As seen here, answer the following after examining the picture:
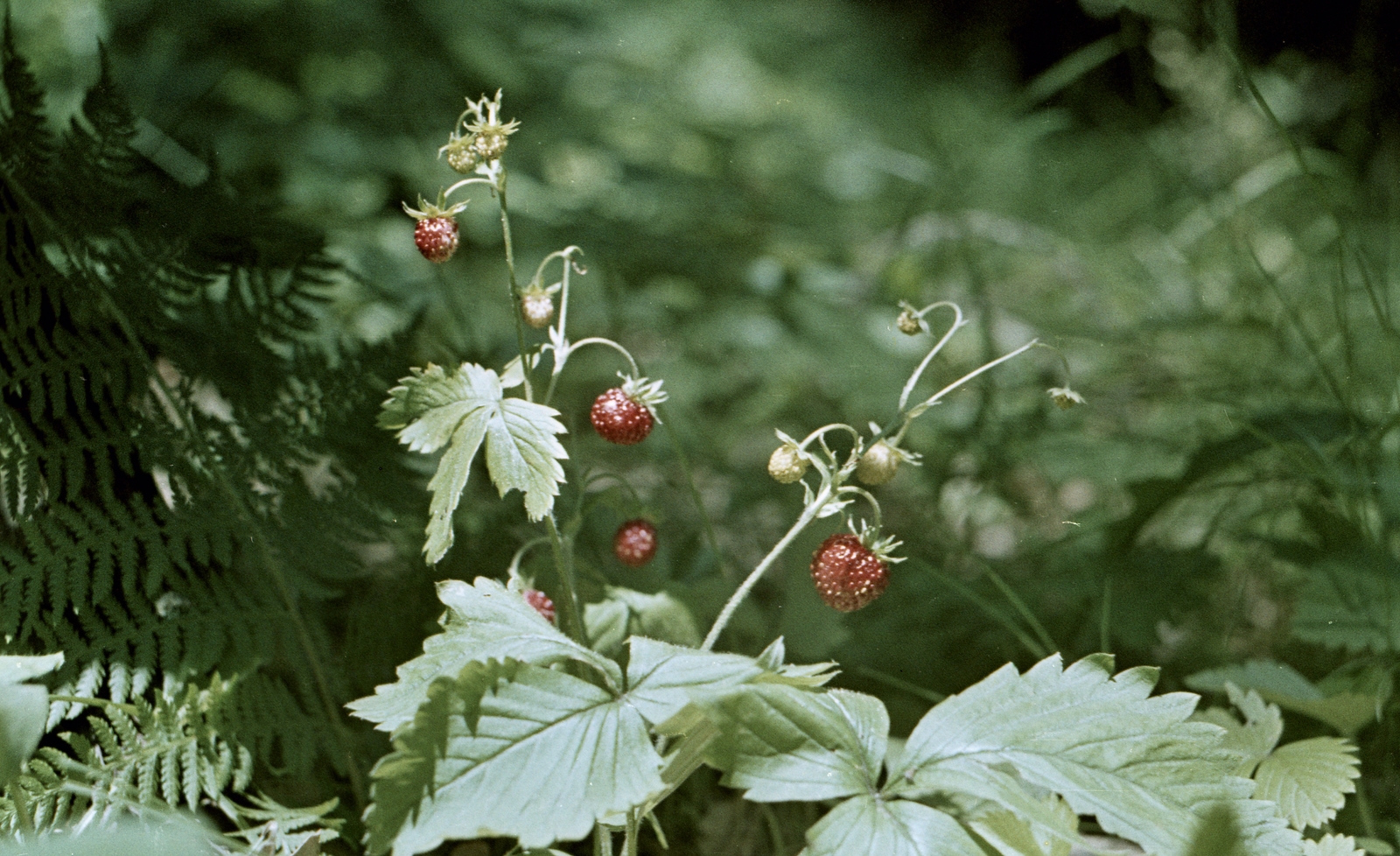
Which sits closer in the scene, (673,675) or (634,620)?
(673,675)

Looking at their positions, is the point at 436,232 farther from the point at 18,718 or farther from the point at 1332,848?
the point at 1332,848

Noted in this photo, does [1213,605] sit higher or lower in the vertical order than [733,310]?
lower

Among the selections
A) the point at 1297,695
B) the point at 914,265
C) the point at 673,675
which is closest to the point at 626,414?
the point at 673,675

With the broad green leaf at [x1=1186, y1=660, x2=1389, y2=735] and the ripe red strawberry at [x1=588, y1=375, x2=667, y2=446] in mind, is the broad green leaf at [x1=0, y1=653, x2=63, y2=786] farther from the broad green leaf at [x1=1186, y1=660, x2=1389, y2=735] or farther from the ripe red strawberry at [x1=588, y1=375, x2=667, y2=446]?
the broad green leaf at [x1=1186, y1=660, x2=1389, y2=735]

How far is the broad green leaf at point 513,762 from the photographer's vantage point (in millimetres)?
622

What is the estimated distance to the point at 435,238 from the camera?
84 centimetres

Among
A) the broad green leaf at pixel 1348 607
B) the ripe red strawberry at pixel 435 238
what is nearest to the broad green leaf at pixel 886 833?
the ripe red strawberry at pixel 435 238

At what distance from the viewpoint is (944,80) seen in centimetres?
284

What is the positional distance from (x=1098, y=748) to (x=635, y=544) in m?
0.49

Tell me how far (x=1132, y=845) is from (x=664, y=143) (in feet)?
5.81

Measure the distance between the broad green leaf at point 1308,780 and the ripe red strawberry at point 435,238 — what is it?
30.2 inches

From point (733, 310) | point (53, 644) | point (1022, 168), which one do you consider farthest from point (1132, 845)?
point (1022, 168)

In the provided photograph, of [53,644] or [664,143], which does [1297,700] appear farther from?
[664,143]

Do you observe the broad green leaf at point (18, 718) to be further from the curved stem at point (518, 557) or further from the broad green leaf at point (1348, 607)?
the broad green leaf at point (1348, 607)
